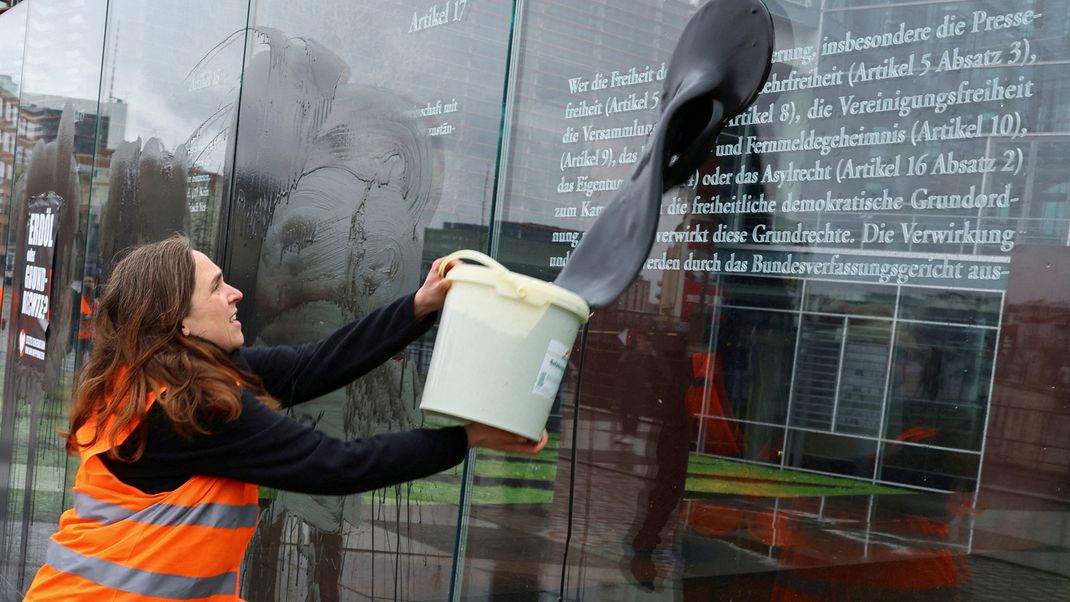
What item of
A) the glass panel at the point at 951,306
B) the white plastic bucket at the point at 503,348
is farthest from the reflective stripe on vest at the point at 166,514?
the glass panel at the point at 951,306

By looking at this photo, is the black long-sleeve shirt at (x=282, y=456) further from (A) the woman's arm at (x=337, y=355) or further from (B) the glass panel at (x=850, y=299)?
(B) the glass panel at (x=850, y=299)

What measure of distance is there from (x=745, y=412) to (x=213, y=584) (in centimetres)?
127

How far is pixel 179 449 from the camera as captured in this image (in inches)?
76.9

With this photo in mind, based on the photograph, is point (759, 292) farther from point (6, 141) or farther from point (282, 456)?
point (6, 141)

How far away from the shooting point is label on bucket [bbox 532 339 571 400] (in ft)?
5.87

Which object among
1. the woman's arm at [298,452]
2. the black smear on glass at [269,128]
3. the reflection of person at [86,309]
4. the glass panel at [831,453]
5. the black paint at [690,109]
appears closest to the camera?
the woman's arm at [298,452]

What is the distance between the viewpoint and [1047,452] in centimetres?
207

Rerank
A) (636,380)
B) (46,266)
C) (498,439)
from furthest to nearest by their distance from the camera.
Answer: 1. (46,266)
2. (636,380)
3. (498,439)

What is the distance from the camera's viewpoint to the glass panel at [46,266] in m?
5.93

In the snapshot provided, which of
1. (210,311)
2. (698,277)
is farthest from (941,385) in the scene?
(210,311)

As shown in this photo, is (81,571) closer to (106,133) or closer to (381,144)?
(381,144)

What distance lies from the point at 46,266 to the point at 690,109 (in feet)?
16.3

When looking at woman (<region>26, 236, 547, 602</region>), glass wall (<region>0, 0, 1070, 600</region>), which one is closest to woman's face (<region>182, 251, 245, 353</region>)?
woman (<region>26, 236, 547, 602</region>)

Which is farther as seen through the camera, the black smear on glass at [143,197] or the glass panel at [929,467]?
the black smear on glass at [143,197]
